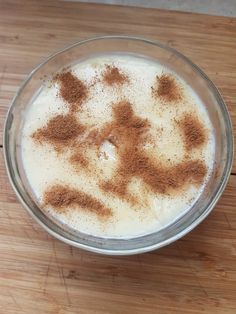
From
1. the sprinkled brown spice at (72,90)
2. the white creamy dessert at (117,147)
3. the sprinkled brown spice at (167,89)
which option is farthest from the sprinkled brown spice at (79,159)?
the sprinkled brown spice at (167,89)

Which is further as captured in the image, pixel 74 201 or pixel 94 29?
pixel 94 29

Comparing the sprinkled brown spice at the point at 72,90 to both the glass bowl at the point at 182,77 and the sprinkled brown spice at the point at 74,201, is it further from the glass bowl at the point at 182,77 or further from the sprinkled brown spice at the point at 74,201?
the sprinkled brown spice at the point at 74,201

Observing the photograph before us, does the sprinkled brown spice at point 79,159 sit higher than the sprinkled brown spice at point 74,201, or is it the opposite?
the sprinkled brown spice at point 79,159

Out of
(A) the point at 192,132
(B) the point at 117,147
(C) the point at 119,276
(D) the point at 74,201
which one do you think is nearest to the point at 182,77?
(A) the point at 192,132

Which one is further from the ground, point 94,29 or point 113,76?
point 94,29

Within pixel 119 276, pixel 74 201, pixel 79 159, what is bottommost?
pixel 119 276

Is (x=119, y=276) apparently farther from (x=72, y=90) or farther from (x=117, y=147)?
(x=72, y=90)
